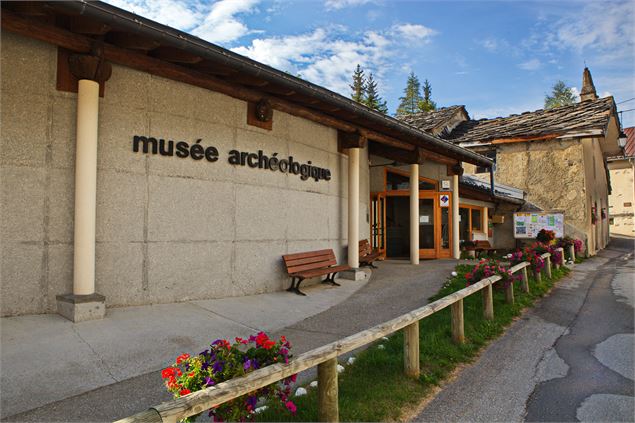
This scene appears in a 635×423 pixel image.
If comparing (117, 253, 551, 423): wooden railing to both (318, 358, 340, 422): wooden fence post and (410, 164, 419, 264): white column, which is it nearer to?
(318, 358, 340, 422): wooden fence post

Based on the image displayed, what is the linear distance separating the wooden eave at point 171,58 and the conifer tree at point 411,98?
153 ft

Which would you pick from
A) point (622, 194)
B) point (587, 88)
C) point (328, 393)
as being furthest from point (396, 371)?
point (622, 194)

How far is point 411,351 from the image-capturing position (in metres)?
4.00

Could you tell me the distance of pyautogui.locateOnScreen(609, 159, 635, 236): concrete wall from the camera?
91.7ft

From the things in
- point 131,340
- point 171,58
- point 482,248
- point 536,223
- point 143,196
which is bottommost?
point 131,340

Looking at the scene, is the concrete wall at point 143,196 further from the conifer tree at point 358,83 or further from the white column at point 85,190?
the conifer tree at point 358,83

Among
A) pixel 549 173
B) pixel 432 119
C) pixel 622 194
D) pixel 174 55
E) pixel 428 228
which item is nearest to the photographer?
pixel 174 55

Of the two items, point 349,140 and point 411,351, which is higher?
point 349,140

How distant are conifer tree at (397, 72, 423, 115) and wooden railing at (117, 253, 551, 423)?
2011 inches

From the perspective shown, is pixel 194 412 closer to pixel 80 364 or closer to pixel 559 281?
pixel 80 364

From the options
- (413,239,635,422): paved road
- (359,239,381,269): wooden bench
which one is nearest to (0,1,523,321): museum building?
(359,239,381,269): wooden bench

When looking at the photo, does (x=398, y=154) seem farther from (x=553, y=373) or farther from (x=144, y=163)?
(x=553, y=373)

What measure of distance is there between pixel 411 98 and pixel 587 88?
108ft

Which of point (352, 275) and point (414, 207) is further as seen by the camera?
point (414, 207)
